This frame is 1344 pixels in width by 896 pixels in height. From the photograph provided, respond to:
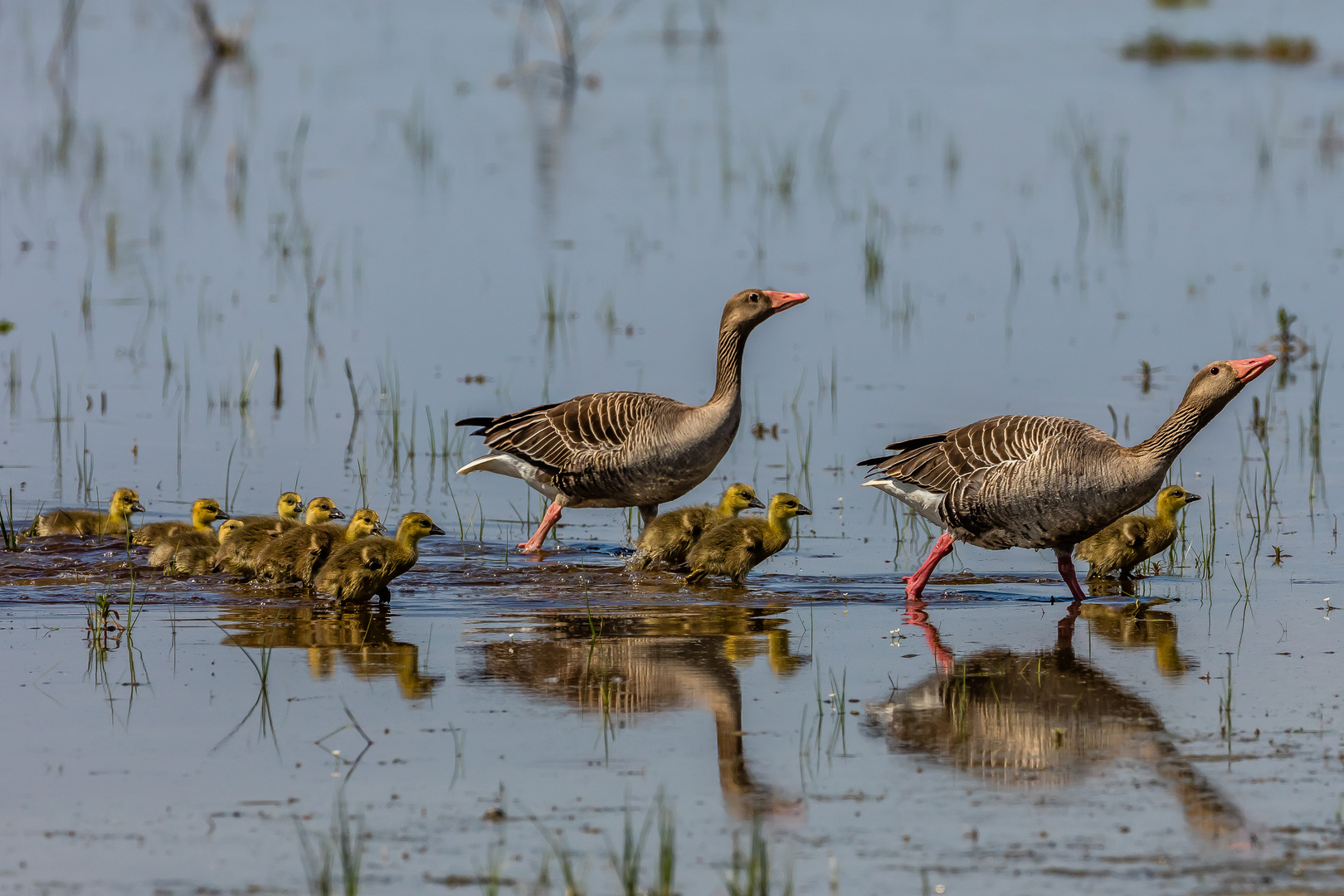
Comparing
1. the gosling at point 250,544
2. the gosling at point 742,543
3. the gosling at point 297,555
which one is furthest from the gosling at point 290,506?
the gosling at point 742,543

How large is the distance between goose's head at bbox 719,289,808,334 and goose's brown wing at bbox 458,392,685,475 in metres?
0.78

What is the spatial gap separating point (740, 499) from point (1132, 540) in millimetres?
2584

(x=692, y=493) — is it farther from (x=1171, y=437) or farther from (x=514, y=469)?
(x=1171, y=437)

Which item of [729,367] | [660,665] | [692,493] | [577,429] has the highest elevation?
[729,367]

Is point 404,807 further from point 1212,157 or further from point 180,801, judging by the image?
point 1212,157

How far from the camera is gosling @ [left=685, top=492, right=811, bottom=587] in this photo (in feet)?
36.0

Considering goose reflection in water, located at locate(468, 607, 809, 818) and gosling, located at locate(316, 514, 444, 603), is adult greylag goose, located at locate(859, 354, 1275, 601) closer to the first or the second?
goose reflection in water, located at locate(468, 607, 809, 818)

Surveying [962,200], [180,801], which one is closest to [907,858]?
[180,801]

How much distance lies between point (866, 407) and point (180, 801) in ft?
33.2

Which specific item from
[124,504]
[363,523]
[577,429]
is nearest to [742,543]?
[577,429]

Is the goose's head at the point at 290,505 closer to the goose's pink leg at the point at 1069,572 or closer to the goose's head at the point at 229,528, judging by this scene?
the goose's head at the point at 229,528

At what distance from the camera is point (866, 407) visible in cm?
1608

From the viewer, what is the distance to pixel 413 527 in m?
10.6

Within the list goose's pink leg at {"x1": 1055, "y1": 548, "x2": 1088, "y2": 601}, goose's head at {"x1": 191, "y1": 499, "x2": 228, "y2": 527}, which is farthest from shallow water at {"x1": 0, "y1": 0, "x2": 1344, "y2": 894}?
goose's head at {"x1": 191, "y1": 499, "x2": 228, "y2": 527}
